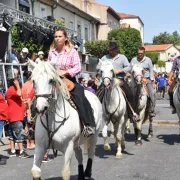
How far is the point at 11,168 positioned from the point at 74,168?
143cm

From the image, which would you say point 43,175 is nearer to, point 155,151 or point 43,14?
point 155,151

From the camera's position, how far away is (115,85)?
901 centimetres

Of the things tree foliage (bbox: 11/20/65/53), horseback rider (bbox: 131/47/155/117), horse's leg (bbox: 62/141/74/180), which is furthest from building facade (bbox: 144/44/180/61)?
horse's leg (bbox: 62/141/74/180)

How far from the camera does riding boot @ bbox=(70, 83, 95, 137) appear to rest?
19.6 feet

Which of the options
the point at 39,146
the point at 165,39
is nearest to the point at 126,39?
the point at 39,146

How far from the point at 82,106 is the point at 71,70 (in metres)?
0.58

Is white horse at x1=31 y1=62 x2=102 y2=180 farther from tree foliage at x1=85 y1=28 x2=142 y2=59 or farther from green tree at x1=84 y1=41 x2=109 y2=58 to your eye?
tree foliage at x1=85 y1=28 x2=142 y2=59

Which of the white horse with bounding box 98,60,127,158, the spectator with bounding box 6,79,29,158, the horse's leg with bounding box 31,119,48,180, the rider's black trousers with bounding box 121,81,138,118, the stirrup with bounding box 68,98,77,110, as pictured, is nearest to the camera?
the horse's leg with bounding box 31,119,48,180

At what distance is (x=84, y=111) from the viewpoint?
19.7 ft

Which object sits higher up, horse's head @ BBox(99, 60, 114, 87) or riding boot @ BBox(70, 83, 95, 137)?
horse's head @ BBox(99, 60, 114, 87)

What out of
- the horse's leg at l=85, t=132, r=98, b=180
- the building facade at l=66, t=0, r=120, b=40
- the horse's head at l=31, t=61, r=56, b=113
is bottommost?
the horse's leg at l=85, t=132, r=98, b=180

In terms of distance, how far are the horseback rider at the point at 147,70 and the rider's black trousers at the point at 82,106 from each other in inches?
206

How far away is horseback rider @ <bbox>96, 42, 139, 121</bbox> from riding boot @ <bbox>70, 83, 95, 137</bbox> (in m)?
3.31

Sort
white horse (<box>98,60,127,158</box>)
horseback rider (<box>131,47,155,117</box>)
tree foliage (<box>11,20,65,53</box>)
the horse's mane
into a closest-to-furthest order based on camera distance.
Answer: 1. the horse's mane
2. white horse (<box>98,60,127,158</box>)
3. horseback rider (<box>131,47,155,117</box>)
4. tree foliage (<box>11,20,65,53</box>)
